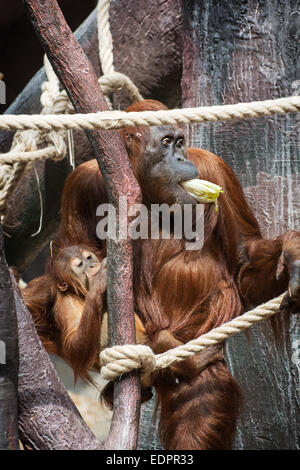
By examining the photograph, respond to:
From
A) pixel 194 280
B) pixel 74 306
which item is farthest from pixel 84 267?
pixel 194 280

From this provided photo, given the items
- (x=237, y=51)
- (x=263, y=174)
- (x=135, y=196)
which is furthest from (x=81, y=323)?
(x=237, y=51)

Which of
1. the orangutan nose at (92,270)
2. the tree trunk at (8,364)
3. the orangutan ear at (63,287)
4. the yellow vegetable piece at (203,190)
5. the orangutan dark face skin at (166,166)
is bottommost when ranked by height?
the tree trunk at (8,364)

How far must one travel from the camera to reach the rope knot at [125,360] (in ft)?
5.87

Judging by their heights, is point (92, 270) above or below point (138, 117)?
below

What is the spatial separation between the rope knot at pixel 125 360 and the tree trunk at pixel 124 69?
62.0 inches

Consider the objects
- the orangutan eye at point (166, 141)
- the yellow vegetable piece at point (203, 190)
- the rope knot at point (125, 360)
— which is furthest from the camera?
the orangutan eye at point (166, 141)

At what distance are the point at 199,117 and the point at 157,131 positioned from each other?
422 mm

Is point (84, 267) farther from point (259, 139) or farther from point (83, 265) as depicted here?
point (259, 139)

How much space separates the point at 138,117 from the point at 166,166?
1.33 ft

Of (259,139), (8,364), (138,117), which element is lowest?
(8,364)

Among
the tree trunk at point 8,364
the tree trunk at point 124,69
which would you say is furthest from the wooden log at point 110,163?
the tree trunk at point 124,69

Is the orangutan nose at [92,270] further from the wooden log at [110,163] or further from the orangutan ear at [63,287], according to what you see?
the wooden log at [110,163]

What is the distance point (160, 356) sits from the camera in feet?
6.10
